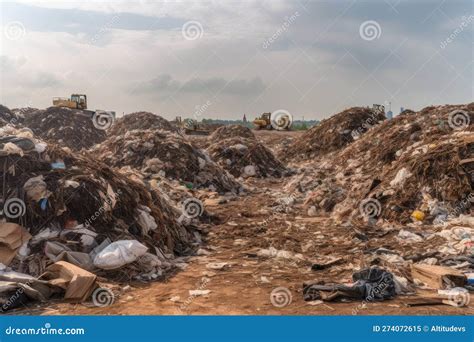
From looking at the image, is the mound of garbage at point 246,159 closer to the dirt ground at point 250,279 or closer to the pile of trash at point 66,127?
the dirt ground at point 250,279

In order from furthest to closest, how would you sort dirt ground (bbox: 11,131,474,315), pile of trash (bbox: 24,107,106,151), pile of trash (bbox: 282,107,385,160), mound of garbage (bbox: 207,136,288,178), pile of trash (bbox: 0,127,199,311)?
pile of trash (bbox: 24,107,106,151)
pile of trash (bbox: 282,107,385,160)
mound of garbage (bbox: 207,136,288,178)
pile of trash (bbox: 0,127,199,311)
dirt ground (bbox: 11,131,474,315)

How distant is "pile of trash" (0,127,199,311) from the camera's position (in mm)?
5125

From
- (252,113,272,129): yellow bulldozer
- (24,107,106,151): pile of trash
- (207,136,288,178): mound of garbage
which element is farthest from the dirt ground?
(252,113,272,129): yellow bulldozer

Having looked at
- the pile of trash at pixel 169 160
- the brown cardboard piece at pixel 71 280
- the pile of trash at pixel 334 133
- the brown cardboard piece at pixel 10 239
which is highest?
the pile of trash at pixel 334 133

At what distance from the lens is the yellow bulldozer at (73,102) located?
110ft

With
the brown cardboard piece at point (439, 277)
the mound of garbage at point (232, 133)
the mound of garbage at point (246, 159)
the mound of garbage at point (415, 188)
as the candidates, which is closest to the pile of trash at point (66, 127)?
the mound of garbage at point (232, 133)

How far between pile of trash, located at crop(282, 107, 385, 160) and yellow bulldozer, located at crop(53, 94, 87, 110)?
1890 cm

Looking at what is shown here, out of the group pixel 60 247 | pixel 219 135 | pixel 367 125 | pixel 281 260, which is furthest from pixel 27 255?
pixel 219 135

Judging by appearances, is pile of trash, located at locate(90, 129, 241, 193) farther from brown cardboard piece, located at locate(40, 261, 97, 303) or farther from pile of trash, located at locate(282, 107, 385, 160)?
pile of trash, located at locate(282, 107, 385, 160)

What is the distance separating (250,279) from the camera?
18.9ft

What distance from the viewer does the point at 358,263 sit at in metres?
6.30

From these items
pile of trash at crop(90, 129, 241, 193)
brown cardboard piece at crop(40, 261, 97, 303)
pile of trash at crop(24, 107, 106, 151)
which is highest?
pile of trash at crop(24, 107, 106, 151)

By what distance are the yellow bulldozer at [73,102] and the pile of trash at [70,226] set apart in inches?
1097

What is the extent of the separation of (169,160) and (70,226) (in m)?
8.61
